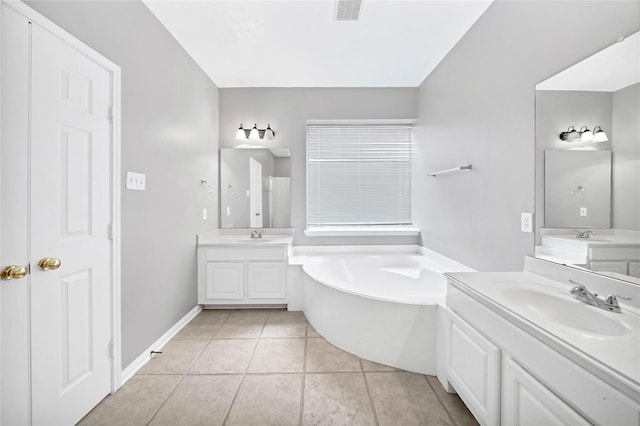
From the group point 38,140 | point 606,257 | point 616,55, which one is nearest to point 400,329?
point 606,257

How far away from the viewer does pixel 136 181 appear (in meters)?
1.92

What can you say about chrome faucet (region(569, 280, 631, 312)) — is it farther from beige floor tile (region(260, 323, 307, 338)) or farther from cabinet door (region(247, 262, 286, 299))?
cabinet door (region(247, 262, 286, 299))

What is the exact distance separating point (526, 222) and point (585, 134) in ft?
1.88

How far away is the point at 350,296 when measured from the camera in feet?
6.98

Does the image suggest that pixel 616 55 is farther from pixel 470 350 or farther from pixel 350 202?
pixel 350 202

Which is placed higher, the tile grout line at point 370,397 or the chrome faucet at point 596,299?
the chrome faucet at point 596,299

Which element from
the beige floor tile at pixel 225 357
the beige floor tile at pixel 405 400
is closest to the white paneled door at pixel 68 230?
the beige floor tile at pixel 225 357

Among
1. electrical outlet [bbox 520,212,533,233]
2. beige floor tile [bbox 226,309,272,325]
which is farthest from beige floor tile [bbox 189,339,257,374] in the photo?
electrical outlet [bbox 520,212,533,233]

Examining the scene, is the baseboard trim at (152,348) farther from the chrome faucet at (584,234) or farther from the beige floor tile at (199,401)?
the chrome faucet at (584,234)

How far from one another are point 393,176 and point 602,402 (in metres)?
3.00

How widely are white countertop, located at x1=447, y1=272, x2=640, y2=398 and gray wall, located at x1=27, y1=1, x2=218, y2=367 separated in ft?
6.94

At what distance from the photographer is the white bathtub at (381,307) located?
6.15 feet

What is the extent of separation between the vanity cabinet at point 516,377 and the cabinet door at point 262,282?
5.99 ft

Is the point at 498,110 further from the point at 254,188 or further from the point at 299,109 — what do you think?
the point at 254,188
